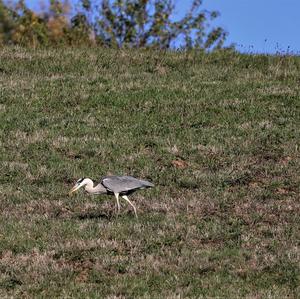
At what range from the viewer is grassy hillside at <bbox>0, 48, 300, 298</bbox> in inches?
413

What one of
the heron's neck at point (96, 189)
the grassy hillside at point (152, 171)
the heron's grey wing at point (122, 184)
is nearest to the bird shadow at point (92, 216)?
the grassy hillside at point (152, 171)

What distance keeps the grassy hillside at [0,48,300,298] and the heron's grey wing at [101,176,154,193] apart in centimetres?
52

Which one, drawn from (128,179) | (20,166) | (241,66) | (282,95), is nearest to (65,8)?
(241,66)

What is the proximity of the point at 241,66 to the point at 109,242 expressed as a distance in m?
16.5

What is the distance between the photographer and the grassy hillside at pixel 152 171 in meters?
10.5

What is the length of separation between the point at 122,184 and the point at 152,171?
169 inches

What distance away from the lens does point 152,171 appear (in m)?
17.1

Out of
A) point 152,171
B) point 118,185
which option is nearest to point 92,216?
point 118,185

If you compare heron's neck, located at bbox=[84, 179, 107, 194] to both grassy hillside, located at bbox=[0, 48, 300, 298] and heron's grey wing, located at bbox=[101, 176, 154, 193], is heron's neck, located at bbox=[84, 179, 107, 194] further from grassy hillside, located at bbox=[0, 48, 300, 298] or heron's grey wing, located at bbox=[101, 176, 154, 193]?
grassy hillside, located at bbox=[0, 48, 300, 298]

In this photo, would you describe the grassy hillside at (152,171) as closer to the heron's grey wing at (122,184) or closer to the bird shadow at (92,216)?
the bird shadow at (92,216)

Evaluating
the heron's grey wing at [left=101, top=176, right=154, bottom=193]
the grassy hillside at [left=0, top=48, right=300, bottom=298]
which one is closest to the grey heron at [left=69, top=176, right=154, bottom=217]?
the heron's grey wing at [left=101, top=176, right=154, bottom=193]

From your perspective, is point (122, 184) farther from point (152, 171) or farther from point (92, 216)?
point (152, 171)

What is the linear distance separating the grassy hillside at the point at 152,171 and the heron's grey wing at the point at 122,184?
1.72 ft

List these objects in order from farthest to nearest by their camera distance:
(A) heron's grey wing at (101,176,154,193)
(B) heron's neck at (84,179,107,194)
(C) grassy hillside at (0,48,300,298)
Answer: (B) heron's neck at (84,179,107,194)
(A) heron's grey wing at (101,176,154,193)
(C) grassy hillside at (0,48,300,298)
